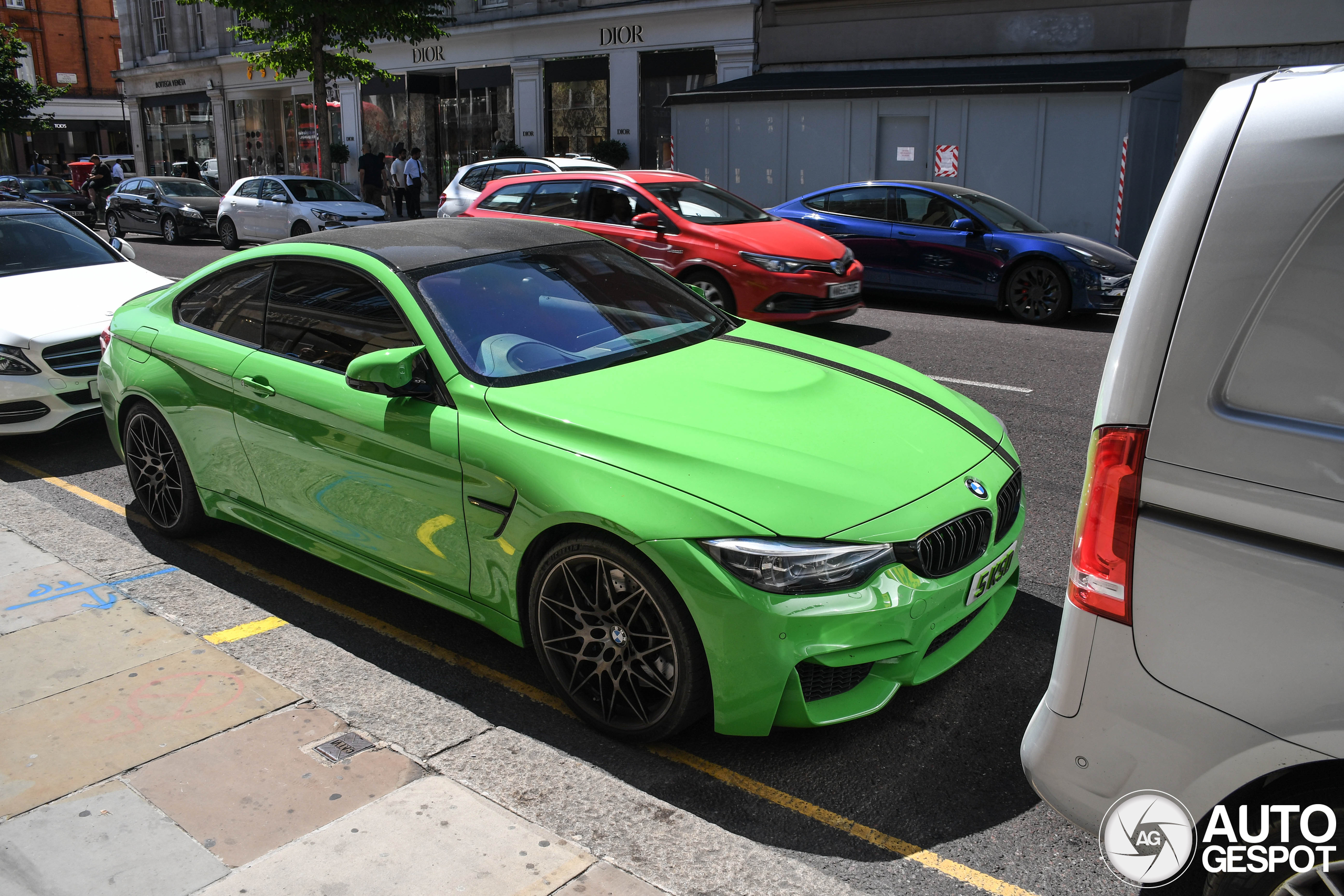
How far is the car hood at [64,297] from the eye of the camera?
702 centimetres

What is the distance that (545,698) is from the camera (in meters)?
3.90

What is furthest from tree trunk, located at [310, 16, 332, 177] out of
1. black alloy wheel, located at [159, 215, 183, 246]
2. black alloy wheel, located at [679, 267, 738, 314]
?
black alloy wheel, located at [679, 267, 738, 314]

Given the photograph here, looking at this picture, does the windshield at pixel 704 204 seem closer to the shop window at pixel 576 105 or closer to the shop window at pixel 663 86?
the shop window at pixel 663 86

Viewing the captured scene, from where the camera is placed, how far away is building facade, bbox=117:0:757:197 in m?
25.5

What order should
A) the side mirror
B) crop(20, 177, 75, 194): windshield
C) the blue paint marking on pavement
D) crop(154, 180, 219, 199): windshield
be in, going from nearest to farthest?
the side mirror, the blue paint marking on pavement, crop(154, 180, 219, 199): windshield, crop(20, 177, 75, 194): windshield

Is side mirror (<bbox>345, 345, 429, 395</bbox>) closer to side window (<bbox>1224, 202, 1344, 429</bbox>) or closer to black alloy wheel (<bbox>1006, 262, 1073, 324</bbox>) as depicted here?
side window (<bbox>1224, 202, 1344, 429</bbox>)

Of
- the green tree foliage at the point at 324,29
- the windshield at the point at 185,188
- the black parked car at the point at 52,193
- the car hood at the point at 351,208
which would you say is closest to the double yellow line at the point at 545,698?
the car hood at the point at 351,208

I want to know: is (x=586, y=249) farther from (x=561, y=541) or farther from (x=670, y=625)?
(x=670, y=625)

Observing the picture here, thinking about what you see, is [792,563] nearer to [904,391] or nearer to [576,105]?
[904,391]

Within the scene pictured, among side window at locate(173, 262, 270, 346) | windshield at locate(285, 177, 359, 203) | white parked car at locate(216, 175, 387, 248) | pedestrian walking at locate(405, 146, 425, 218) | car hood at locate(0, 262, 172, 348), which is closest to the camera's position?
side window at locate(173, 262, 270, 346)

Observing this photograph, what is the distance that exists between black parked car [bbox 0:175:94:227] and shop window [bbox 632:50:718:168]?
590 inches

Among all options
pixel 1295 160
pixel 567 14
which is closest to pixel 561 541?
pixel 1295 160

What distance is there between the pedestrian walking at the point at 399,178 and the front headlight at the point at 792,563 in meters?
24.1

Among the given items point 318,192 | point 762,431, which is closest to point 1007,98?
point 318,192
